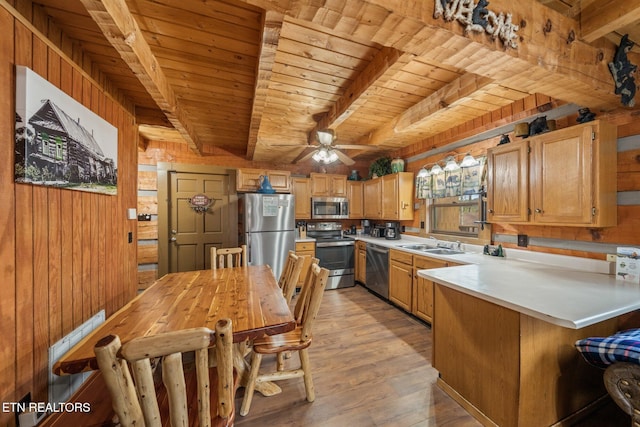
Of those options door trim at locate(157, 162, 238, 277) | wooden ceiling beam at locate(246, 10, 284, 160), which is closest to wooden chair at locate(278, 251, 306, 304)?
wooden ceiling beam at locate(246, 10, 284, 160)

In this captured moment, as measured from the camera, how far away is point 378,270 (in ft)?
12.1

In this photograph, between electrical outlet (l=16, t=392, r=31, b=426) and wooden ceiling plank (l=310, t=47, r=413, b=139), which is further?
wooden ceiling plank (l=310, t=47, r=413, b=139)

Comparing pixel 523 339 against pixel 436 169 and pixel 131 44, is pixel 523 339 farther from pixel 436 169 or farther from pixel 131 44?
pixel 131 44

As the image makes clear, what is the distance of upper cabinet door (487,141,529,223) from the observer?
6.99ft

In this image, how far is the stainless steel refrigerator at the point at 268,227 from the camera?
3719mm

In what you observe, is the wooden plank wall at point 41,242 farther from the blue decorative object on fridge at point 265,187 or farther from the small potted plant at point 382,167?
the small potted plant at point 382,167

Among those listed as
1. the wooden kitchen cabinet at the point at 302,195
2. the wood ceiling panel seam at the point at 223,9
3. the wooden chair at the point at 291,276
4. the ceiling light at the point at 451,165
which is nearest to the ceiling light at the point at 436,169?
the ceiling light at the point at 451,165

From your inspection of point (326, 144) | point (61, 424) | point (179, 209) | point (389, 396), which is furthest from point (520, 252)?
point (179, 209)

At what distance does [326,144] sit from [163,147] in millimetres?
2816

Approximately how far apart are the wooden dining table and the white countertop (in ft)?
3.95

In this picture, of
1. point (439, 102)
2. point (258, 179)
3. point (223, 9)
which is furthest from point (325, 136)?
point (258, 179)

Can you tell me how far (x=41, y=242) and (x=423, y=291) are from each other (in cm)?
316

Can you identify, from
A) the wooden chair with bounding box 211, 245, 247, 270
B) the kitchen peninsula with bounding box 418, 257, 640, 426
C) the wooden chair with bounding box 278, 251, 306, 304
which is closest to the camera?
the kitchen peninsula with bounding box 418, 257, 640, 426

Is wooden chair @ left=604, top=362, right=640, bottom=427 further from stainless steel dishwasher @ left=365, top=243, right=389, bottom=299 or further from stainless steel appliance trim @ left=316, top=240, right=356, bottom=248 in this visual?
stainless steel appliance trim @ left=316, top=240, right=356, bottom=248
